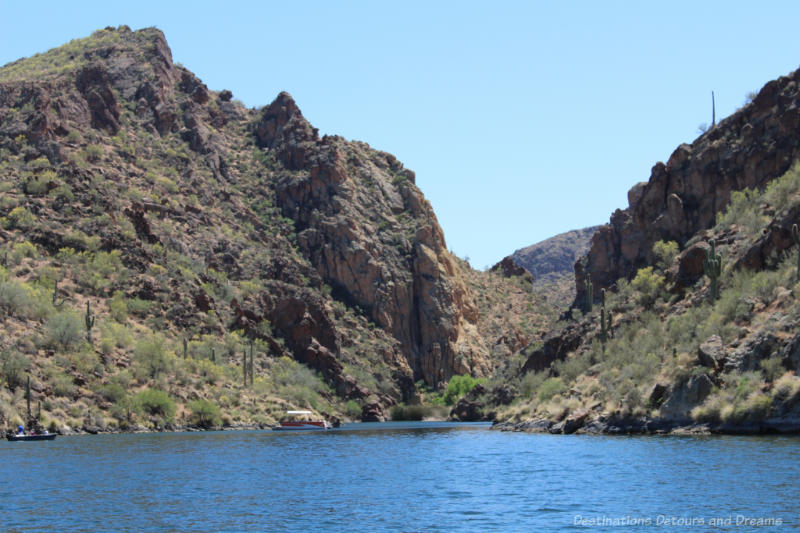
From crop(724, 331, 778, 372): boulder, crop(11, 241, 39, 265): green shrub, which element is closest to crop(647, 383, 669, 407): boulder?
crop(724, 331, 778, 372): boulder

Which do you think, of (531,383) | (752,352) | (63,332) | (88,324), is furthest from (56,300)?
(752,352)

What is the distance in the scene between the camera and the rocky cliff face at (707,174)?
9076 centimetres

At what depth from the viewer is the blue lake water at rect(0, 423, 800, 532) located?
30.0 meters

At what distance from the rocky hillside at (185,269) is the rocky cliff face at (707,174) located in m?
50.9

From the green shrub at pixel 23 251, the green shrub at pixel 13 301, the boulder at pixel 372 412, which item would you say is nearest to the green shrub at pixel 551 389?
the green shrub at pixel 13 301

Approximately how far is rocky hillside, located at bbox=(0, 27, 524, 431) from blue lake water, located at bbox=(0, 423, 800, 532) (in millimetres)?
34324

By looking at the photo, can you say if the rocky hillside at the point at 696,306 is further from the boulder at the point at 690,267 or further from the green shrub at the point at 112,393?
the green shrub at the point at 112,393

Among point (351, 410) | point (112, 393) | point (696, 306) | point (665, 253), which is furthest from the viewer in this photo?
point (351, 410)

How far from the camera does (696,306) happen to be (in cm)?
7800

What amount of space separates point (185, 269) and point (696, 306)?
79.7 m

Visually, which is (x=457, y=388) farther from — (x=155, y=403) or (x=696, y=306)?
(x=696, y=306)

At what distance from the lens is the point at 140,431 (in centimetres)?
8769

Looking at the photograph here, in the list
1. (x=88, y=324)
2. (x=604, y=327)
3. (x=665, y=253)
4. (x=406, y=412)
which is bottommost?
(x=406, y=412)

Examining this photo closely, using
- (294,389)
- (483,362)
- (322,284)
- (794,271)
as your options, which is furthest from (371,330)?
(794,271)
